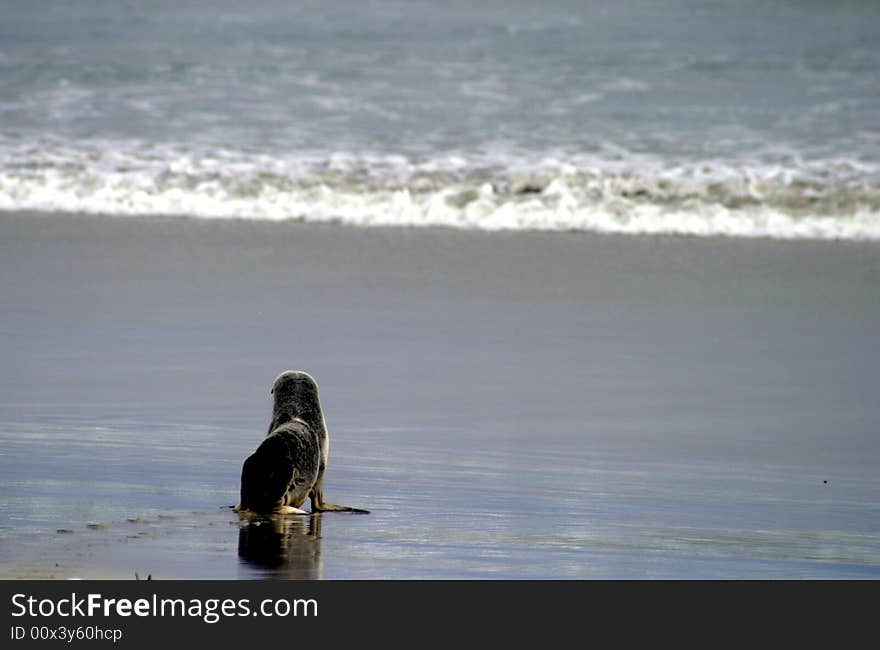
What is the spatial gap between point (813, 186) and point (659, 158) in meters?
1.96

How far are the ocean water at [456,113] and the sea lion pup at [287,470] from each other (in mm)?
7246

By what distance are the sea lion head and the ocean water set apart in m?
6.97

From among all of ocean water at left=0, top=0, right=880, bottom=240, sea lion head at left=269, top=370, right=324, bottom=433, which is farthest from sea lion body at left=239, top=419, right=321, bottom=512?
ocean water at left=0, top=0, right=880, bottom=240

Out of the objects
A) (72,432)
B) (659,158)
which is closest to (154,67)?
(659,158)

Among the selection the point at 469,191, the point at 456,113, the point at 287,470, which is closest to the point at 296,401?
the point at 287,470

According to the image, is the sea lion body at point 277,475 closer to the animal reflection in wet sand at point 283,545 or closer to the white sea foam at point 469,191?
the animal reflection in wet sand at point 283,545

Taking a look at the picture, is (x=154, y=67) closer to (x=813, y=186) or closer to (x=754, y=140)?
(x=754, y=140)

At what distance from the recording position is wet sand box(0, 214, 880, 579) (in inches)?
177

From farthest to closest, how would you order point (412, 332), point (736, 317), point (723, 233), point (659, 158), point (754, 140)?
point (754, 140)
point (659, 158)
point (723, 233)
point (736, 317)
point (412, 332)

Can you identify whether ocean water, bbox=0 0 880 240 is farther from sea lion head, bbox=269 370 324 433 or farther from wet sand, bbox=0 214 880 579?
sea lion head, bbox=269 370 324 433

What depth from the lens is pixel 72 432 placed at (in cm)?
587

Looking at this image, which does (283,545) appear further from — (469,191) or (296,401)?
(469,191)

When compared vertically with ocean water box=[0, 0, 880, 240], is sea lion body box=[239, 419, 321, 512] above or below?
below

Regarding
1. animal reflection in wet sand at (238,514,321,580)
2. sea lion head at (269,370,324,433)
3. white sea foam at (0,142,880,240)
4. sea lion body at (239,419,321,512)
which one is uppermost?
white sea foam at (0,142,880,240)
